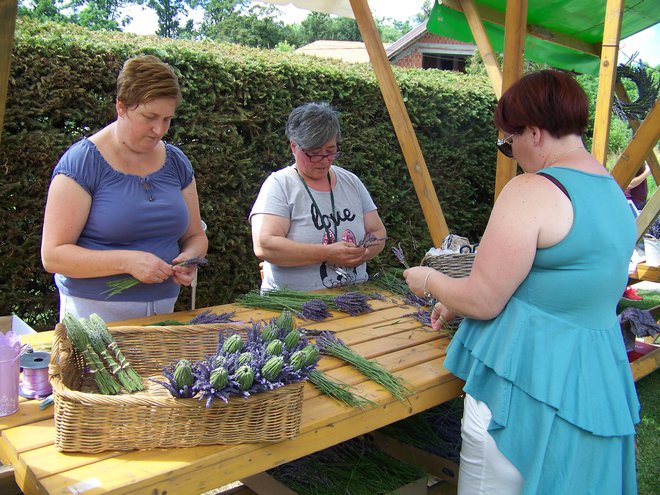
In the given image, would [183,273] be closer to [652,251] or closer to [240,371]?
[240,371]

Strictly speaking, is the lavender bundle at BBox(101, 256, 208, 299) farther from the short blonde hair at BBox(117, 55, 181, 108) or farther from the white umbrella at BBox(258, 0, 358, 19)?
the white umbrella at BBox(258, 0, 358, 19)

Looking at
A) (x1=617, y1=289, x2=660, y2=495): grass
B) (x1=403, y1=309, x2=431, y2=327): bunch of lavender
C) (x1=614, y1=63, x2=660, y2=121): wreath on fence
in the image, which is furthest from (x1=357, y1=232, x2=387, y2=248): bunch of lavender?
(x1=614, y1=63, x2=660, y2=121): wreath on fence

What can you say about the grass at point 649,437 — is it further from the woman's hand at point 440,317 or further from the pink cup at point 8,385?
the pink cup at point 8,385

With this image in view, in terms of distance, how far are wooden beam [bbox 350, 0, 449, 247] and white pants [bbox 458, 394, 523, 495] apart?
2212 mm

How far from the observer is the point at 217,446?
155 centimetres

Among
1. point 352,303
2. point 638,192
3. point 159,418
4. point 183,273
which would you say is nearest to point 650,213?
point 352,303

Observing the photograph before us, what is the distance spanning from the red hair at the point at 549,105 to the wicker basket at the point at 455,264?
645 millimetres

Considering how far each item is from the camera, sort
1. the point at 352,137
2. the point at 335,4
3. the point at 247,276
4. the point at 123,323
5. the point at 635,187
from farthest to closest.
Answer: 1. the point at 635,187
2. the point at 352,137
3. the point at 247,276
4. the point at 335,4
5. the point at 123,323

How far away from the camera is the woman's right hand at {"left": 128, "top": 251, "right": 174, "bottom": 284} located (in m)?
2.30

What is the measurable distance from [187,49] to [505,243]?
3.82m

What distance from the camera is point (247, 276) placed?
5398 mm

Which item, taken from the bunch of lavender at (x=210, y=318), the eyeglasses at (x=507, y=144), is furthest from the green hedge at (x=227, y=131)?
the eyeglasses at (x=507, y=144)

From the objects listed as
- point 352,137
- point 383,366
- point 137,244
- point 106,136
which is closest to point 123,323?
point 137,244

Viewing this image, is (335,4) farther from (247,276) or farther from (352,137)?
(247,276)
